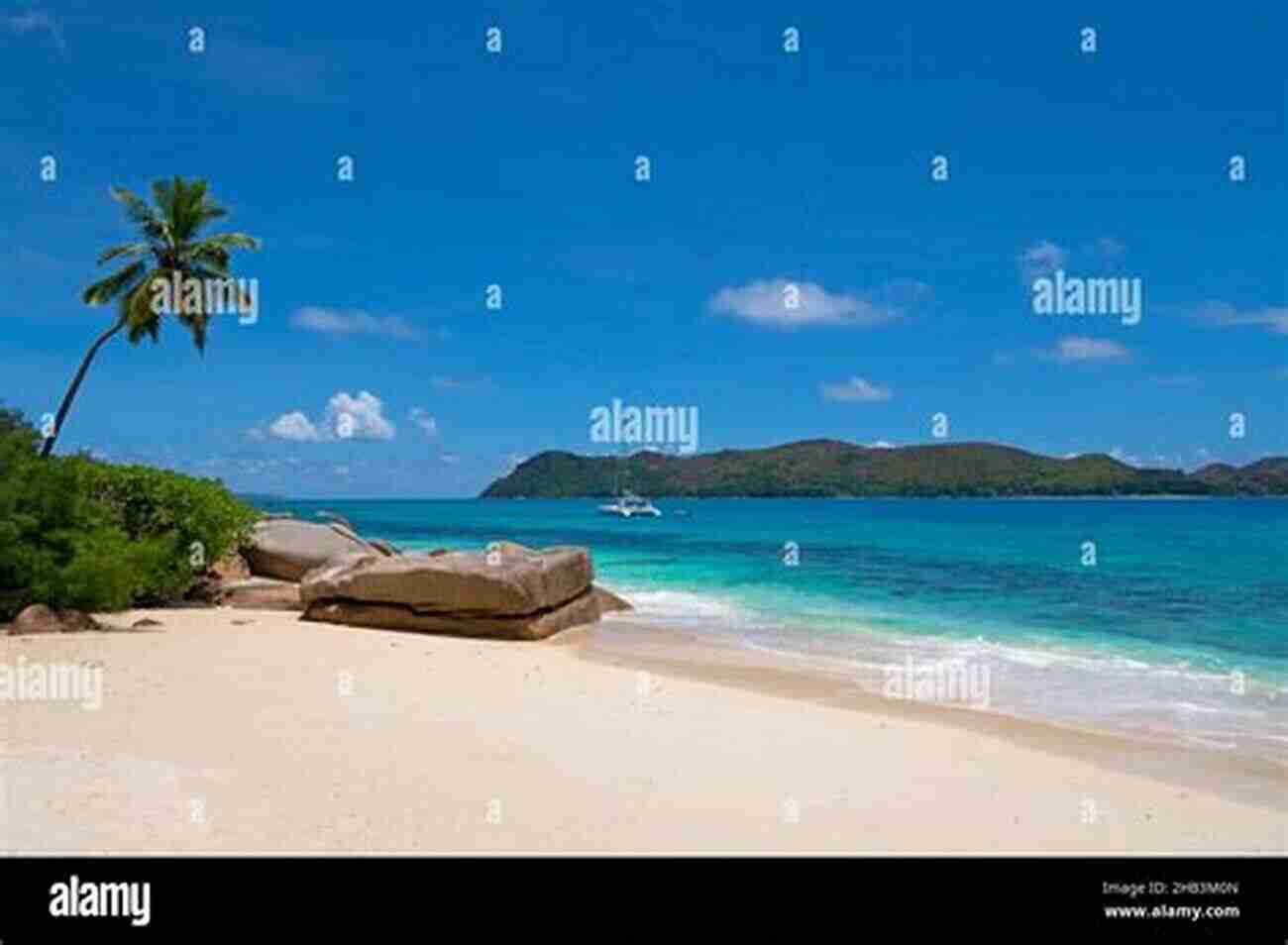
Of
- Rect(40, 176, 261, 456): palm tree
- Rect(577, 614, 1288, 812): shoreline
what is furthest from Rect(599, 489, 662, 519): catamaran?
Rect(577, 614, 1288, 812): shoreline

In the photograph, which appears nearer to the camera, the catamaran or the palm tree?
the palm tree

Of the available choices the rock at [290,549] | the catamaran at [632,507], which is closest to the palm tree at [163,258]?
the rock at [290,549]

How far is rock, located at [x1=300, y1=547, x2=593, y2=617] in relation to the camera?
18422 mm

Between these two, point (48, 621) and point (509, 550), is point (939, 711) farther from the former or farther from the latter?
point (509, 550)

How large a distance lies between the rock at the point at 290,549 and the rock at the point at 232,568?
0.65 ft

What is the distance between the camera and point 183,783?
7.14 m

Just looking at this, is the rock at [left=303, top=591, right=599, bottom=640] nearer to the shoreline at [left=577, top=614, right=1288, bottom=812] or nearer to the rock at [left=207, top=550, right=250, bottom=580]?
the shoreline at [left=577, top=614, right=1288, bottom=812]

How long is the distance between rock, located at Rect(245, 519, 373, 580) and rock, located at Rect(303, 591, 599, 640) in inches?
201

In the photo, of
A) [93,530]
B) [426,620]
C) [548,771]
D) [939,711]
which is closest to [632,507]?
[426,620]

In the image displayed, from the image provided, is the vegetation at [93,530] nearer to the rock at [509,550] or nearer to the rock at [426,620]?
the rock at [426,620]

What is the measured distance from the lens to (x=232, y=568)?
78.1ft

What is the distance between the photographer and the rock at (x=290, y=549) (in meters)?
24.2
